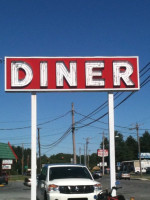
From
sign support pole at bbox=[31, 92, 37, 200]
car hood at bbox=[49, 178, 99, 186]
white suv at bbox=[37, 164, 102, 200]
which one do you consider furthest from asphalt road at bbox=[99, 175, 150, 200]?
sign support pole at bbox=[31, 92, 37, 200]

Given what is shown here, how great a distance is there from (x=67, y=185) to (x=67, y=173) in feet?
3.88

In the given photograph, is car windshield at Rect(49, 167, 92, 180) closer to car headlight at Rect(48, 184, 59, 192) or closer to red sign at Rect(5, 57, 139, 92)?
car headlight at Rect(48, 184, 59, 192)

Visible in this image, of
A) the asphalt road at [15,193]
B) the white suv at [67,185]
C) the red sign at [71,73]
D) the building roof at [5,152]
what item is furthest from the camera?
the building roof at [5,152]

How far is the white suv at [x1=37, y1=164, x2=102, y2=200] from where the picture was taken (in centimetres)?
1209

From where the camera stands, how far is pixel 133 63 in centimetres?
1394

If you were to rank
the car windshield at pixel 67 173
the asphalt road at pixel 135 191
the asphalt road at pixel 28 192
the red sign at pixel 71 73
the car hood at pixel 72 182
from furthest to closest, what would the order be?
the asphalt road at pixel 135 191 → the asphalt road at pixel 28 192 → the red sign at pixel 71 73 → the car windshield at pixel 67 173 → the car hood at pixel 72 182

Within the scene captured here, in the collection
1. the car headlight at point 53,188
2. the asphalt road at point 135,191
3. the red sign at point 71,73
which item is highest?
the red sign at point 71,73

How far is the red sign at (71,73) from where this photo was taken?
1358 cm

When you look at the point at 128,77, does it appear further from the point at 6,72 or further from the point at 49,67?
the point at 6,72

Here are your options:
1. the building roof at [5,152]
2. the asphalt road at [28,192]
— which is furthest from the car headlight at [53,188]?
the building roof at [5,152]

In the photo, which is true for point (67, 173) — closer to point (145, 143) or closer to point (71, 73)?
point (71, 73)

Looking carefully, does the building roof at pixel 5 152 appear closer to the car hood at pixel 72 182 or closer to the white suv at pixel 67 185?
the white suv at pixel 67 185

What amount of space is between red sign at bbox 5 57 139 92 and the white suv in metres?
2.90

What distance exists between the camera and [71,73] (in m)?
13.7
